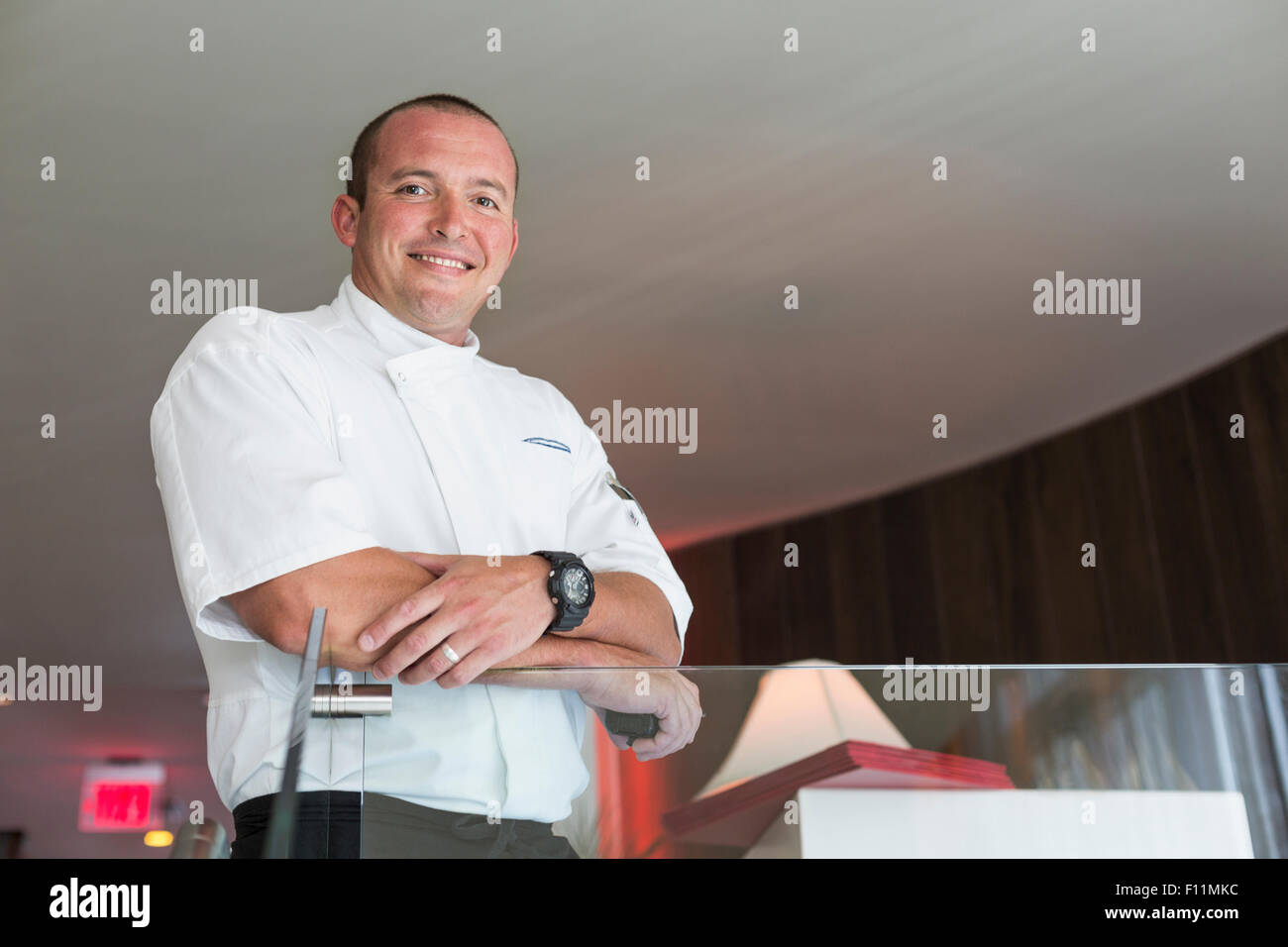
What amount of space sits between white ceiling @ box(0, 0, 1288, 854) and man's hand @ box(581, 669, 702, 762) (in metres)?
0.86

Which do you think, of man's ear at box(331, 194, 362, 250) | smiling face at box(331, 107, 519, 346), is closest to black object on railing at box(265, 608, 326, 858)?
smiling face at box(331, 107, 519, 346)

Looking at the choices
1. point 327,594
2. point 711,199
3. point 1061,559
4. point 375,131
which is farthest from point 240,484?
point 1061,559

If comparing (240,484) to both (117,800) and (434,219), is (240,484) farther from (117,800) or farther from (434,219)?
(434,219)

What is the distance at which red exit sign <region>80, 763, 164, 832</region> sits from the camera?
0.66 m

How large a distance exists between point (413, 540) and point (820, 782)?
0.57 meters

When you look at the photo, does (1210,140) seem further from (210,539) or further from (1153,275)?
(210,539)

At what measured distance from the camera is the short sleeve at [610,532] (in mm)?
1266

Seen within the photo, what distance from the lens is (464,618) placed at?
91cm

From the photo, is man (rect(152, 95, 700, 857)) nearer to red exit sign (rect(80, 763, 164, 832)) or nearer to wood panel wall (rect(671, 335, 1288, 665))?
red exit sign (rect(80, 763, 164, 832))

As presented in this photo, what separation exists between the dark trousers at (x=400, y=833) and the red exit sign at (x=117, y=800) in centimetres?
5

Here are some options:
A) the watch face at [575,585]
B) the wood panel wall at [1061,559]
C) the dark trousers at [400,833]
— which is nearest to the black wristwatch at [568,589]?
the watch face at [575,585]
